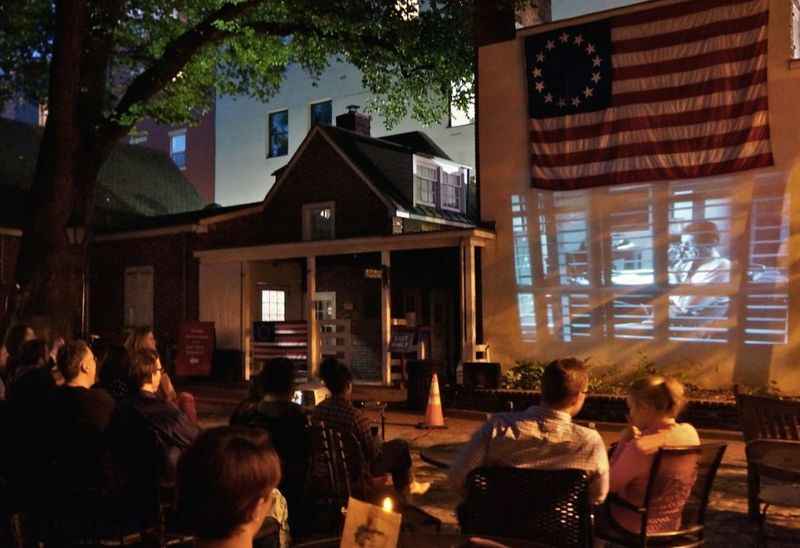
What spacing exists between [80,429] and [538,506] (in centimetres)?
267

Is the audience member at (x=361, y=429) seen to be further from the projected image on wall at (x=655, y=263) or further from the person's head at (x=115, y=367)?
the projected image on wall at (x=655, y=263)

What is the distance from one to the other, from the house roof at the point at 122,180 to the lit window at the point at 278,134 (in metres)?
3.41

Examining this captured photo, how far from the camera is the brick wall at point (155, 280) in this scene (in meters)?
20.1

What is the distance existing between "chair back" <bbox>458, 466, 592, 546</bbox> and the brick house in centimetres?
1254

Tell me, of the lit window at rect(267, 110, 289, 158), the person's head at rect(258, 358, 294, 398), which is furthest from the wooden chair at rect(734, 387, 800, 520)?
Answer: the lit window at rect(267, 110, 289, 158)

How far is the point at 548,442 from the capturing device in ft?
12.3

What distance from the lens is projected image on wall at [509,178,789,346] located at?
1214 centimetres

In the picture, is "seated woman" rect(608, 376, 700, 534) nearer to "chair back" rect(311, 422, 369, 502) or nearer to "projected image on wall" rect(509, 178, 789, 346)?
"chair back" rect(311, 422, 369, 502)

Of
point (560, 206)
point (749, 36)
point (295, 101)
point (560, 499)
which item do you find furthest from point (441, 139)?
point (560, 499)

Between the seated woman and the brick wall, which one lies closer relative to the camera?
the seated woman

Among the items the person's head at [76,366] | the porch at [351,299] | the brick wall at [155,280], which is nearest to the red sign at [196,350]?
the porch at [351,299]

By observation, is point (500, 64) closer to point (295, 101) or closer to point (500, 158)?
point (500, 158)

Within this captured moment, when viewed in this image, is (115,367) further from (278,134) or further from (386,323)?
(278,134)

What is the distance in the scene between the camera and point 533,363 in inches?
547
